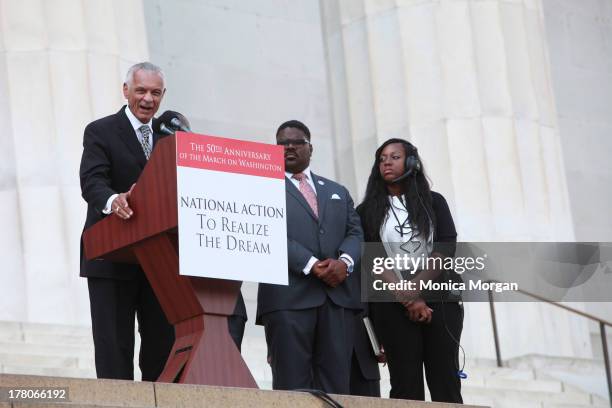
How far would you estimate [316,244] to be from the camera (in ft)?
25.2

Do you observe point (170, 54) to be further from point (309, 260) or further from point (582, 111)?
point (309, 260)

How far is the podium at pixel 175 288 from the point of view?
630 centimetres

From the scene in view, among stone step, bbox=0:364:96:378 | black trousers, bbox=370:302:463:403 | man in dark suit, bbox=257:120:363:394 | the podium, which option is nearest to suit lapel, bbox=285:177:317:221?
man in dark suit, bbox=257:120:363:394

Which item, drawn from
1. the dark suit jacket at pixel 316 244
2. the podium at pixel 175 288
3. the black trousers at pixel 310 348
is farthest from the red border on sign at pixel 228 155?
the black trousers at pixel 310 348

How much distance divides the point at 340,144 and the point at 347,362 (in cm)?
681

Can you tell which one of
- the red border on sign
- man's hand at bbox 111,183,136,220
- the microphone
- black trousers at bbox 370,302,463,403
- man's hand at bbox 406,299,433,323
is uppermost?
the microphone

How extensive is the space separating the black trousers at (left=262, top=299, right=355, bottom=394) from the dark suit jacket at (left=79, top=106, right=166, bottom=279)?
0.83 m

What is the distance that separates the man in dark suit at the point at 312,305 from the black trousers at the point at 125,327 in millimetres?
624

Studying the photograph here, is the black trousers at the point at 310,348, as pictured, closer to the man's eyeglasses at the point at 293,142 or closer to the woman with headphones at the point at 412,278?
the woman with headphones at the point at 412,278

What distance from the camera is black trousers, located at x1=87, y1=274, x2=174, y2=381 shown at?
272 inches

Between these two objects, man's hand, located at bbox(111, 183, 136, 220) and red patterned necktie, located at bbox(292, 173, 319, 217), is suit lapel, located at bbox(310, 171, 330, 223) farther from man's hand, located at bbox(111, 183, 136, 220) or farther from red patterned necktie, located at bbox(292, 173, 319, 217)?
man's hand, located at bbox(111, 183, 136, 220)

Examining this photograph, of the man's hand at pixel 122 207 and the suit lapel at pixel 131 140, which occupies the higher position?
the suit lapel at pixel 131 140

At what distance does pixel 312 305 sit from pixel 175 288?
121cm

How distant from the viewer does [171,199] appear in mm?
6266
